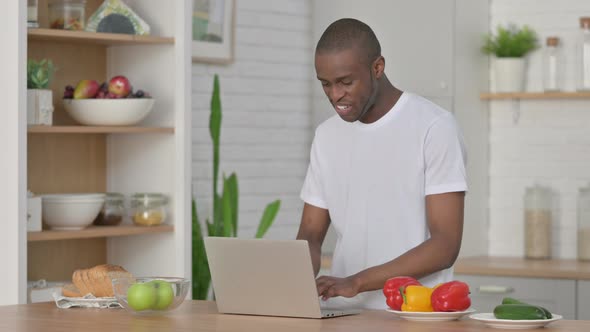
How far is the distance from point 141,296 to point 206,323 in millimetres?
224

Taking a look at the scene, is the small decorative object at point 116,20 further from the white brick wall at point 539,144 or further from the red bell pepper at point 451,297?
the red bell pepper at point 451,297

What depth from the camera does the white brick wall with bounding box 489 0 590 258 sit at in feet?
17.9

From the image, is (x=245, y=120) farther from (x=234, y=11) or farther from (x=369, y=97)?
(x=369, y=97)

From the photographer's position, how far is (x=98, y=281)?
3170 mm

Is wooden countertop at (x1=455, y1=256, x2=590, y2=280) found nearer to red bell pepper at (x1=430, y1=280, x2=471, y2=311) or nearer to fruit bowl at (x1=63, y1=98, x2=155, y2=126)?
fruit bowl at (x1=63, y1=98, x2=155, y2=126)

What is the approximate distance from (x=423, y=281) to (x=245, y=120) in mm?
2452

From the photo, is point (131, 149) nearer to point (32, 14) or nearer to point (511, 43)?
point (32, 14)

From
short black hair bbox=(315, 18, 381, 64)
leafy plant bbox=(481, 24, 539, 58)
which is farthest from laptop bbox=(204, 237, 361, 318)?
leafy plant bbox=(481, 24, 539, 58)

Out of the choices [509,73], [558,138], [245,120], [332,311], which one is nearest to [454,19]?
[509,73]

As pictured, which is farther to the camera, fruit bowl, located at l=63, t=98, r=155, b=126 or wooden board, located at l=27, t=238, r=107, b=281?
wooden board, located at l=27, t=238, r=107, b=281

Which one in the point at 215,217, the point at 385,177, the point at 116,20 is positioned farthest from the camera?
the point at 215,217

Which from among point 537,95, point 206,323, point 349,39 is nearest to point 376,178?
point 349,39

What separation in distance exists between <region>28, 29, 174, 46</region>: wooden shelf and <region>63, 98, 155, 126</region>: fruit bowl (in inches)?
9.6

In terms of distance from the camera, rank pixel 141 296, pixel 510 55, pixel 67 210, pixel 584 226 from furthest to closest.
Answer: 1. pixel 510 55
2. pixel 584 226
3. pixel 67 210
4. pixel 141 296
